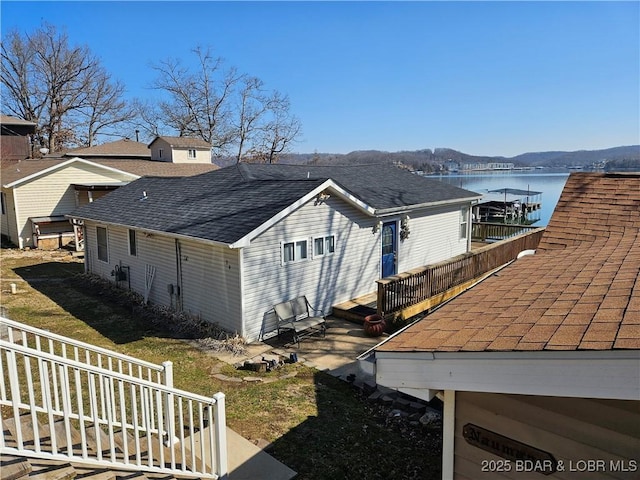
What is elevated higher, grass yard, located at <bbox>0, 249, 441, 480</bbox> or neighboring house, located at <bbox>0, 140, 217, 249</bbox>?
neighboring house, located at <bbox>0, 140, 217, 249</bbox>

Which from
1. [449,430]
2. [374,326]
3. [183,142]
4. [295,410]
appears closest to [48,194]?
[183,142]

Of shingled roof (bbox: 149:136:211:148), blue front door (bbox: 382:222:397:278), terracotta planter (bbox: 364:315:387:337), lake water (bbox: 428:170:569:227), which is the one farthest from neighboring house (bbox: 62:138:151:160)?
terracotta planter (bbox: 364:315:387:337)

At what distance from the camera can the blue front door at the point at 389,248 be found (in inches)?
525

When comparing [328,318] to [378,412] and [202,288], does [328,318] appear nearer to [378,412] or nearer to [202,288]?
[202,288]

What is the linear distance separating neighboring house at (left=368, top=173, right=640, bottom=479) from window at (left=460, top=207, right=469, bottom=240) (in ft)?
45.2

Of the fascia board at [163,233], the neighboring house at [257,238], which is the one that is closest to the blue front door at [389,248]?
the neighboring house at [257,238]

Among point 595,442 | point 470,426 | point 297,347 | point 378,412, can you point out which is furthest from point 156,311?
point 595,442

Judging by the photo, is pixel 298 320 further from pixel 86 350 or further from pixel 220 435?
pixel 86 350

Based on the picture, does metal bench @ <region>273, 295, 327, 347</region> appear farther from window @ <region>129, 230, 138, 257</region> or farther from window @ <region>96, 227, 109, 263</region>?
window @ <region>96, 227, 109, 263</region>

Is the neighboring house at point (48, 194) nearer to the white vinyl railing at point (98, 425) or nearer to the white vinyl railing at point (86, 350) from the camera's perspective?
the white vinyl railing at point (86, 350)

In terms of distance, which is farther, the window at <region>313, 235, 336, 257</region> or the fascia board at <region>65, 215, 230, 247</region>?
the window at <region>313, 235, 336, 257</region>

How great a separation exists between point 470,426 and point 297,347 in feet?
21.5

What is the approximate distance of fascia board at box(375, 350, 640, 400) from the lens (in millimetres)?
1962

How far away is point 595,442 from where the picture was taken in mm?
2590
